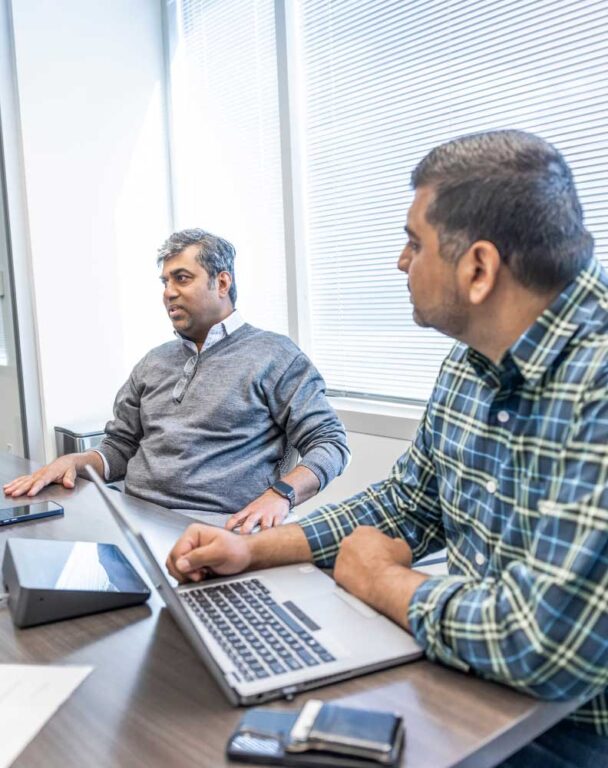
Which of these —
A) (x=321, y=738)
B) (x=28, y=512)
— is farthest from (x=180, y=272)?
(x=321, y=738)

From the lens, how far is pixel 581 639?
0.79 m

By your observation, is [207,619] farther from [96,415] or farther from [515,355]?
[96,415]

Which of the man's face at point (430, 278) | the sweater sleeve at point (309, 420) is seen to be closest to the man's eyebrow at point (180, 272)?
the sweater sleeve at point (309, 420)

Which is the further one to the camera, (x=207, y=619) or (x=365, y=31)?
(x=365, y=31)

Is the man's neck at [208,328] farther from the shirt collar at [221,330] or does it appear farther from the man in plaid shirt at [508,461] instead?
the man in plaid shirt at [508,461]

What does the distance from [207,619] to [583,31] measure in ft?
6.01

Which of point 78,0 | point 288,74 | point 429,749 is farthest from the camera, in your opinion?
point 78,0

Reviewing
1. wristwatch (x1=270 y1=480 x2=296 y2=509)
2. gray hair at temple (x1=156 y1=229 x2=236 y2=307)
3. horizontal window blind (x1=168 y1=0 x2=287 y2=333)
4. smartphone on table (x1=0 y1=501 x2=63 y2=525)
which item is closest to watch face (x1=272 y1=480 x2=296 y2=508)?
wristwatch (x1=270 y1=480 x2=296 y2=509)

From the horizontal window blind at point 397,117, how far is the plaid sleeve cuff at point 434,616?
1371 millimetres

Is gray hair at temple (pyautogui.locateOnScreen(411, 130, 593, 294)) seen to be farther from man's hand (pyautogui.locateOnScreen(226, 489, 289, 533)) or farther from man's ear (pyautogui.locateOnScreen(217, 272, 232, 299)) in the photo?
man's ear (pyautogui.locateOnScreen(217, 272, 232, 299))

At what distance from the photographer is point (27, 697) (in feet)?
2.74

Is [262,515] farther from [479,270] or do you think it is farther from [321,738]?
[321,738]

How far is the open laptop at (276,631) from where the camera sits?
81 centimetres

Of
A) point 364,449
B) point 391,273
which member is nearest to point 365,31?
point 391,273
